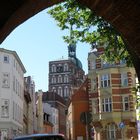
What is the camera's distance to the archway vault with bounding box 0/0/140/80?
4543 mm

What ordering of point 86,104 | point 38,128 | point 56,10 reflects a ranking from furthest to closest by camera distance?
point 38,128
point 86,104
point 56,10

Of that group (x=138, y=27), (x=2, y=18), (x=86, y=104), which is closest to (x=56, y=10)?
(x=138, y=27)

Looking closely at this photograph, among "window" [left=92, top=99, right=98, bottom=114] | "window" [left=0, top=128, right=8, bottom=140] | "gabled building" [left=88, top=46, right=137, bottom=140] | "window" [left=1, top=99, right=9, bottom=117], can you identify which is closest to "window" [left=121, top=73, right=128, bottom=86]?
"gabled building" [left=88, top=46, right=137, bottom=140]

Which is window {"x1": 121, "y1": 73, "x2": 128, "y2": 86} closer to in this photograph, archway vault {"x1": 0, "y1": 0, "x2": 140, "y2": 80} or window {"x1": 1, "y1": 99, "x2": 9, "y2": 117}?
window {"x1": 1, "y1": 99, "x2": 9, "y2": 117}

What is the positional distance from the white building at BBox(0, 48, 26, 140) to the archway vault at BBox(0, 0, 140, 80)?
4988 cm

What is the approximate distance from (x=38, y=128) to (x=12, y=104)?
130ft

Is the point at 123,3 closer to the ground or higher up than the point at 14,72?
closer to the ground

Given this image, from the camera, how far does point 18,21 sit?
16.1 feet

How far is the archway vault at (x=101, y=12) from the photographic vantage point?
4543 mm

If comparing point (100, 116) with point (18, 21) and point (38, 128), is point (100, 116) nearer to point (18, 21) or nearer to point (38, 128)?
point (38, 128)

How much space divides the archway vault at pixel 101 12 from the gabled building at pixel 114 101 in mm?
51320

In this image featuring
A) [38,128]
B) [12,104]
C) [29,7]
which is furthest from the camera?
[38,128]

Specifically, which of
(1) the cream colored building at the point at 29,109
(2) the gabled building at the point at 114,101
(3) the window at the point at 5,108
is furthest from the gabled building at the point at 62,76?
(3) the window at the point at 5,108

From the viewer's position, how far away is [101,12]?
5.62 metres
